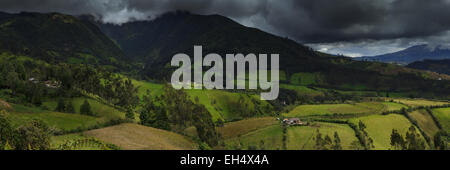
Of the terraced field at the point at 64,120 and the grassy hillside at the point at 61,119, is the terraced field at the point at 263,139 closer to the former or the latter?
the terraced field at the point at 64,120

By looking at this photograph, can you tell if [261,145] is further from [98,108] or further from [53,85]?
[53,85]

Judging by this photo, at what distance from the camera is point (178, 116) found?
11744 centimetres

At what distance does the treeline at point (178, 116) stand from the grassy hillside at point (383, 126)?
64.4 metres

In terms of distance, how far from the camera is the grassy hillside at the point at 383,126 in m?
106

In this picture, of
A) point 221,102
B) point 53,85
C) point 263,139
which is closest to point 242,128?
point 263,139

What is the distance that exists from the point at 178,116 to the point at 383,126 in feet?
320

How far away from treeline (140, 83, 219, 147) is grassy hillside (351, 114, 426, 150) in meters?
64.4

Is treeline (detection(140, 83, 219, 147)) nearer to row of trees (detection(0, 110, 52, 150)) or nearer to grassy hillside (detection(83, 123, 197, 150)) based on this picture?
grassy hillside (detection(83, 123, 197, 150))

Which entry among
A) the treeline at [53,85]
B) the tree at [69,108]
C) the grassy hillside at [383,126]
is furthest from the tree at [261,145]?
the tree at [69,108]

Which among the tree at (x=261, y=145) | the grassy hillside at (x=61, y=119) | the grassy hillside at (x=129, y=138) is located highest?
the grassy hillside at (x=61, y=119)

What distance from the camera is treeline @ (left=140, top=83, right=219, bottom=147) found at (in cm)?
8475
